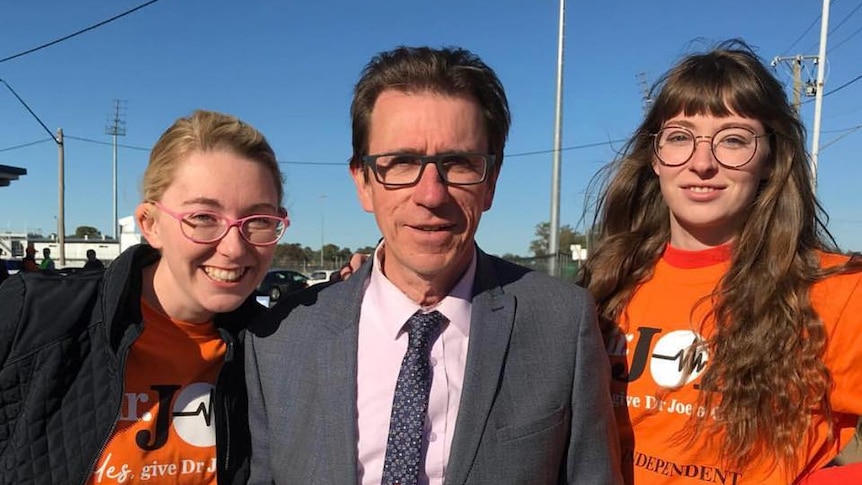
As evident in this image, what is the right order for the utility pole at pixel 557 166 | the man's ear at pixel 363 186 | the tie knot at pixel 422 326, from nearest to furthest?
the tie knot at pixel 422 326
the man's ear at pixel 363 186
the utility pole at pixel 557 166

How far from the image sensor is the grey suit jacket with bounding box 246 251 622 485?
Result: 1.75 m

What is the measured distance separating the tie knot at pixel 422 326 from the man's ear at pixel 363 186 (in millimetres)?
378

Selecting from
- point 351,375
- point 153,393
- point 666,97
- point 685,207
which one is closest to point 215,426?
point 153,393

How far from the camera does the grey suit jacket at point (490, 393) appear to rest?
1.75 m

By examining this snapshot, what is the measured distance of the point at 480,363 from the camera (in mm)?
1806

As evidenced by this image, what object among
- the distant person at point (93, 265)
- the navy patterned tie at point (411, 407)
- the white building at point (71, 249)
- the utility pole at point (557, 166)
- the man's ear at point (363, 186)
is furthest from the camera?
the white building at point (71, 249)

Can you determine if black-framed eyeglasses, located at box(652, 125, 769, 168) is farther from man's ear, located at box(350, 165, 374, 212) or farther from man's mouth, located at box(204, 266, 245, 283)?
man's mouth, located at box(204, 266, 245, 283)

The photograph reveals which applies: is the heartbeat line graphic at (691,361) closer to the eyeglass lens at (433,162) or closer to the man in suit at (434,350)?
the man in suit at (434,350)

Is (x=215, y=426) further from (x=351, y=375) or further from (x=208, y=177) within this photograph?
(x=208, y=177)

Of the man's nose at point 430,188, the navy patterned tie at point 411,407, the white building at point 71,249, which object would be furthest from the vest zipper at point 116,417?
the white building at point 71,249

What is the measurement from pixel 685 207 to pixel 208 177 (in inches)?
65.8

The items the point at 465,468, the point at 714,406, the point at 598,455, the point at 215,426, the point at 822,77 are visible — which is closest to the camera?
the point at 465,468

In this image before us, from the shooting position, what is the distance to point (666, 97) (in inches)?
90.1

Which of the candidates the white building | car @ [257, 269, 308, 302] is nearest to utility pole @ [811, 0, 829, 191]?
car @ [257, 269, 308, 302]
